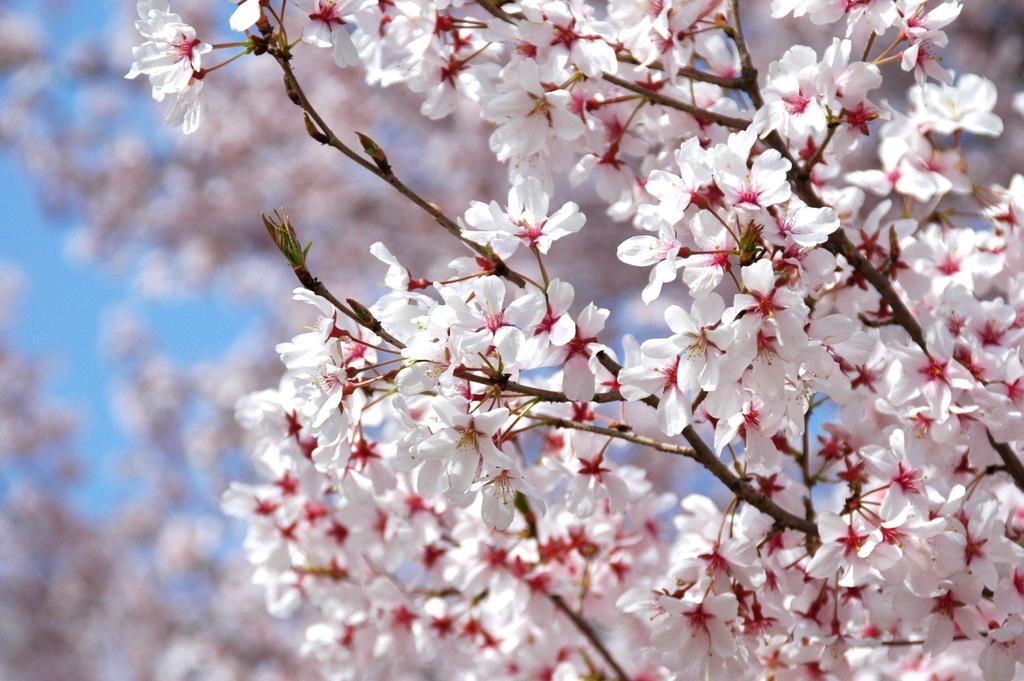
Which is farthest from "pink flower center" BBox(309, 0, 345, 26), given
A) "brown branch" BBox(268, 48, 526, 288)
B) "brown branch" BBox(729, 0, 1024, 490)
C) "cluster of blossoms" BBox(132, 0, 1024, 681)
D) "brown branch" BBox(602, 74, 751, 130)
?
"brown branch" BBox(729, 0, 1024, 490)

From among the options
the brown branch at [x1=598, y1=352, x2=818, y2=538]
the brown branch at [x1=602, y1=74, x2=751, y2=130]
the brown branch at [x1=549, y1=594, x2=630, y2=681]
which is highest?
the brown branch at [x1=602, y1=74, x2=751, y2=130]

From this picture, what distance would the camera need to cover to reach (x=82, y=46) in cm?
812

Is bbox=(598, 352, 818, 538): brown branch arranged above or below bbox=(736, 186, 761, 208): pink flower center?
below

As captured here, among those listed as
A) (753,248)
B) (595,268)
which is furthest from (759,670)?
(595,268)

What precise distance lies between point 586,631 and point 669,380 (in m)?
0.99

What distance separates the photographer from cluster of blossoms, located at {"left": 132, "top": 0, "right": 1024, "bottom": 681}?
1.39 metres

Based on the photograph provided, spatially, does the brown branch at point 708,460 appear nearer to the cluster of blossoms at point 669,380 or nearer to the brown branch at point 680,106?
the cluster of blossoms at point 669,380

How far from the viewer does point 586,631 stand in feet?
7.24

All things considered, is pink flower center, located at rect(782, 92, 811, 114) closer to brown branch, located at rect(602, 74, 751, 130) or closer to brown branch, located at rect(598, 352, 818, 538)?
brown branch, located at rect(602, 74, 751, 130)

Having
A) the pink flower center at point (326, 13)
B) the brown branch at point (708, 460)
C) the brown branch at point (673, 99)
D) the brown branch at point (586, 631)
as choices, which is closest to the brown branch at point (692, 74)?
the brown branch at point (673, 99)

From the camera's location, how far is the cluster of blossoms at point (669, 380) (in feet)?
4.55

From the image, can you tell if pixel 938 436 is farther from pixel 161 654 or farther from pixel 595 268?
pixel 161 654

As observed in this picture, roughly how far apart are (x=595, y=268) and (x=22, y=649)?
22.6 ft

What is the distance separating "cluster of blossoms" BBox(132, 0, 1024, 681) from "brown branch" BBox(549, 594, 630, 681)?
12mm
